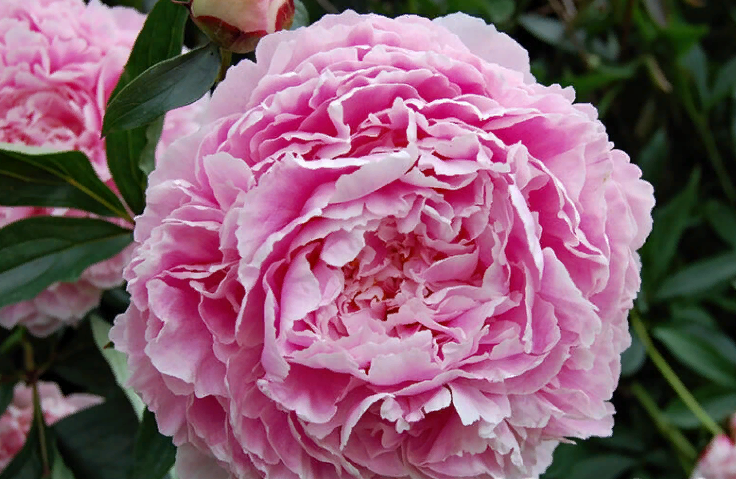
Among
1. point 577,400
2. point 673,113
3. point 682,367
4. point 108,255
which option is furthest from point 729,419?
point 108,255

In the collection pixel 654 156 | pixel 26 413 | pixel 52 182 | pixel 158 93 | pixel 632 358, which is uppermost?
pixel 158 93

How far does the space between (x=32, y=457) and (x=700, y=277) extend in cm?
68

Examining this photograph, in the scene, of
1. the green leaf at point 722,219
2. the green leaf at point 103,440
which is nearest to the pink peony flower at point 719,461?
the green leaf at point 722,219

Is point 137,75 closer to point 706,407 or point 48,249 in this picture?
point 48,249

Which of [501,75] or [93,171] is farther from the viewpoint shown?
[93,171]

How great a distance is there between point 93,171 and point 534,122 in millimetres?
305

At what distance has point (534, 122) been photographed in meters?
0.40

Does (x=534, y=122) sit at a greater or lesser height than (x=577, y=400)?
greater

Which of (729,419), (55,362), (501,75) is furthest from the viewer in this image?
(729,419)

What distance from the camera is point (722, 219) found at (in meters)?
0.93

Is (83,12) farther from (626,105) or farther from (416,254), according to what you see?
(626,105)

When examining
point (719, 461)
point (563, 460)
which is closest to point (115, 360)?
point (563, 460)

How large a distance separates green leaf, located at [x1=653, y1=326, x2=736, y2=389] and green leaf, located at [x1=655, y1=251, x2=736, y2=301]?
42 millimetres

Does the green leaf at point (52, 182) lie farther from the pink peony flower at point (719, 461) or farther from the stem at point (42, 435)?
the pink peony flower at point (719, 461)
